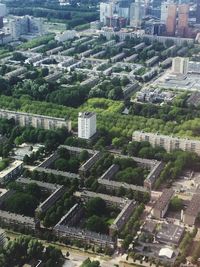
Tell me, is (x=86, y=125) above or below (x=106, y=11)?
below

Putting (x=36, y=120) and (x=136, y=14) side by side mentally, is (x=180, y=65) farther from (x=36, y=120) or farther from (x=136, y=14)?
(x=136, y=14)

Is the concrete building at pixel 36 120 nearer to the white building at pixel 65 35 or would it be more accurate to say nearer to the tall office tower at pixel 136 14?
the white building at pixel 65 35

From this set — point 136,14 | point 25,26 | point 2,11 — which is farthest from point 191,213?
point 2,11

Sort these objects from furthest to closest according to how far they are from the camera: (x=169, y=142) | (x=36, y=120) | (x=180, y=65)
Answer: (x=180, y=65) < (x=36, y=120) < (x=169, y=142)

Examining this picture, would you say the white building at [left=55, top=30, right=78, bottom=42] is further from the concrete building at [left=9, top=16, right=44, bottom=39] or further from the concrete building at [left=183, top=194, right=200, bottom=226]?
the concrete building at [left=183, top=194, right=200, bottom=226]

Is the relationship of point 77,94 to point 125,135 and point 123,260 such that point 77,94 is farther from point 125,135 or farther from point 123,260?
point 123,260

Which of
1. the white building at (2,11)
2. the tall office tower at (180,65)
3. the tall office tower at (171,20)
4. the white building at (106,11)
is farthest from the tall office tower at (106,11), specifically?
the tall office tower at (180,65)

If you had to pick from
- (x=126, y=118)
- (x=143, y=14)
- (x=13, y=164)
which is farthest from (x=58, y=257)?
(x=143, y=14)
